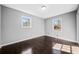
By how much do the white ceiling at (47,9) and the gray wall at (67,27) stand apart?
107 mm

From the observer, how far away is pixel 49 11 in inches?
73.4

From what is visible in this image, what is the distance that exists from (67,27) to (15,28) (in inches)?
47.2

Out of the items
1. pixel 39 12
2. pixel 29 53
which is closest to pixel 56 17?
pixel 39 12

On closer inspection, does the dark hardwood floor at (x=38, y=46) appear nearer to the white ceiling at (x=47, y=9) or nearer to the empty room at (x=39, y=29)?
the empty room at (x=39, y=29)

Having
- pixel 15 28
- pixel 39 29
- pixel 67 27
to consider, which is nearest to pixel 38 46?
pixel 39 29

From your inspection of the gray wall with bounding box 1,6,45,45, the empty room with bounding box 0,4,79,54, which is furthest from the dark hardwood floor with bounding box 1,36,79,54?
the gray wall with bounding box 1,6,45,45

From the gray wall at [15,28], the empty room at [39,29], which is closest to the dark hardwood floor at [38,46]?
the empty room at [39,29]

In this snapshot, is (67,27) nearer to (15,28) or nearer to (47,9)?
(47,9)

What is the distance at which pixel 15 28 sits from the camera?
187cm

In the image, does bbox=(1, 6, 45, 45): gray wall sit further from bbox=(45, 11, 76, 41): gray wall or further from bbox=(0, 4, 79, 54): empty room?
bbox=(45, 11, 76, 41): gray wall

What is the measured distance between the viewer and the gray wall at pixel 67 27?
1.78 metres

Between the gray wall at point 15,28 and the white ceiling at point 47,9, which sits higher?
the white ceiling at point 47,9

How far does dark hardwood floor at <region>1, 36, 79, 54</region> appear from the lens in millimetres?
1745
